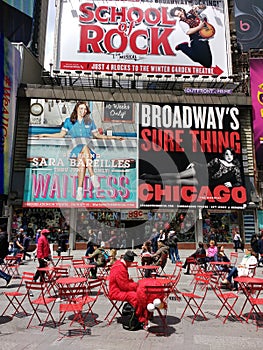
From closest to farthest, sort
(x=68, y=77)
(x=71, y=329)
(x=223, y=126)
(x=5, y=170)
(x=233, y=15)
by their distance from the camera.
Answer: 1. (x=71, y=329)
2. (x=5, y=170)
3. (x=223, y=126)
4. (x=68, y=77)
5. (x=233, y=15)

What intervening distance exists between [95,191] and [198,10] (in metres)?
20.5

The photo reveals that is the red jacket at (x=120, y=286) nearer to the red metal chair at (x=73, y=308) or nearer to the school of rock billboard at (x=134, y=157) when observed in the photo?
the red metal chair at (x=73, y=308)

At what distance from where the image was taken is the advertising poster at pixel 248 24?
105ft

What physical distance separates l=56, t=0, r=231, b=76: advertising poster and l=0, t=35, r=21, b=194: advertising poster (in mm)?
4800

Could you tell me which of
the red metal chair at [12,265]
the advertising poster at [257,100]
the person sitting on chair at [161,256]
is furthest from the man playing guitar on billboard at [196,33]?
the red metal chair at [12,265]

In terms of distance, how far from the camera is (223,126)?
23.9 m

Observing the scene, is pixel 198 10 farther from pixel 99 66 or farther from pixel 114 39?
pixel 99 66

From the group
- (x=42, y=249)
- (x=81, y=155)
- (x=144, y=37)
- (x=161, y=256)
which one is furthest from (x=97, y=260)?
(x=144, y=37)

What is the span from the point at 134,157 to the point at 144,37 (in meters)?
12.5

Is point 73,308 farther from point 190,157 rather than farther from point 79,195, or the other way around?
point 190,157

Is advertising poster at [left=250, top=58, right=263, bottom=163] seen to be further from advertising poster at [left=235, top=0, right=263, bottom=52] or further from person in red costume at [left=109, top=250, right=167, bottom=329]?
person in red costume at [left=109, top=250, right=167, bottom=329]

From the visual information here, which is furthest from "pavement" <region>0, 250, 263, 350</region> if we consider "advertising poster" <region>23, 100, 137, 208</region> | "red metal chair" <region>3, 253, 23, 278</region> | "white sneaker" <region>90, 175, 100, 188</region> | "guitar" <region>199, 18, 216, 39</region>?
"guitar" <region>199, 18, 216, 39</region>

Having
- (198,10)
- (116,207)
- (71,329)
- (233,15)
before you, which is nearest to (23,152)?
(116,207)

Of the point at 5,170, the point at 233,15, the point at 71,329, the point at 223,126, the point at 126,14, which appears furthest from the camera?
the point at 233,15
